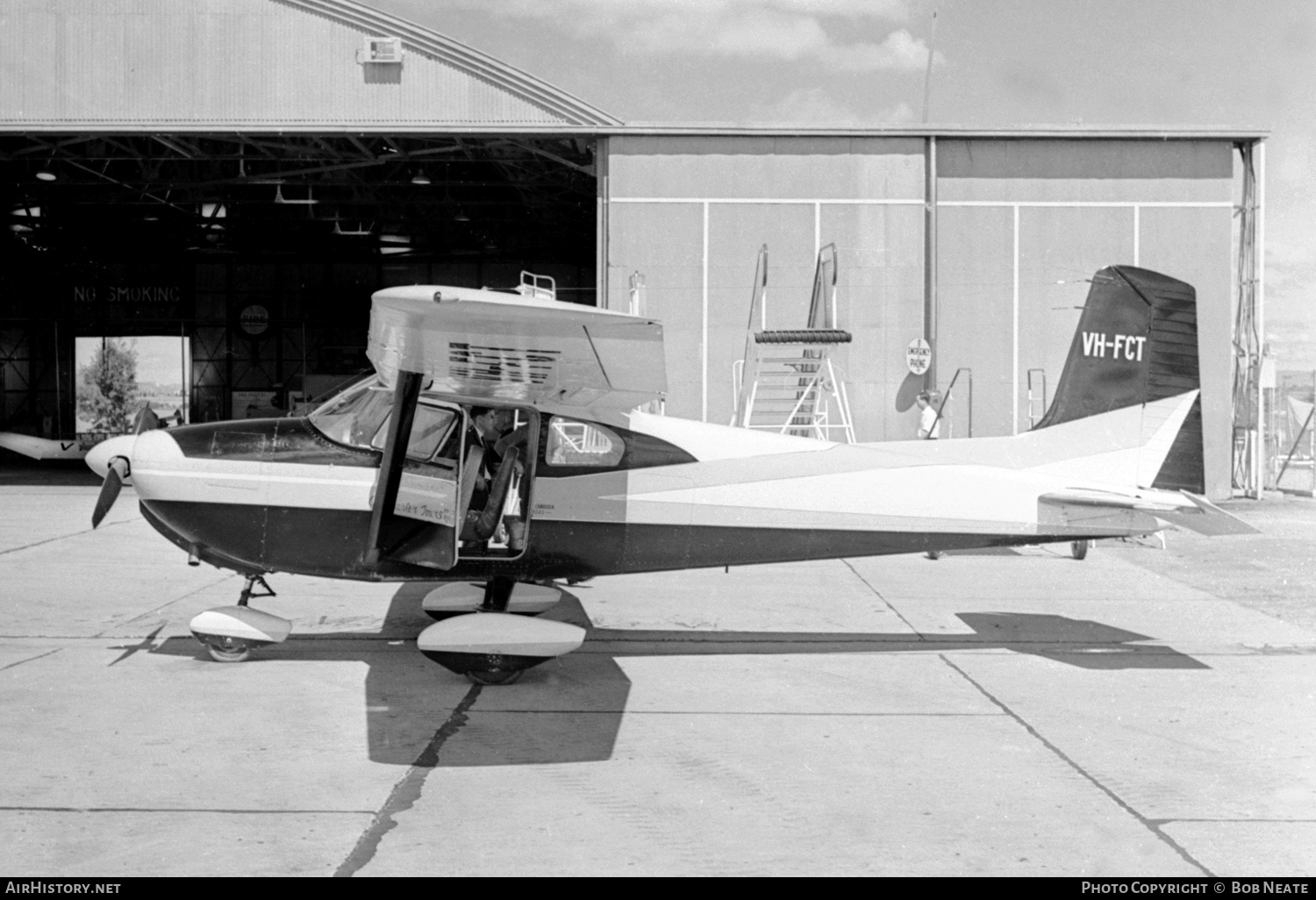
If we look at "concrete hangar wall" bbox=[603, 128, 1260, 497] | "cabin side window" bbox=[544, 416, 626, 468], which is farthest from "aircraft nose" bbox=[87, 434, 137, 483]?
"concrete hangar wall" bbox=[603, 128, 1260, 497]

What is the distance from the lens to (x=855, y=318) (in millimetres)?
18156

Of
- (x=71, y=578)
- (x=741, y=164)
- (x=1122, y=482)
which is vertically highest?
(x=741, y=164)

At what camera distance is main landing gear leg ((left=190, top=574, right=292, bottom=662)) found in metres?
6.95

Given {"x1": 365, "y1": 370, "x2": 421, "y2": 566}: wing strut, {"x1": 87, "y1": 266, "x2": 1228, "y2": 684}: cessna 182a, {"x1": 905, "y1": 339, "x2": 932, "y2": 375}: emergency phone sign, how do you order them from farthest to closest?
{"x1": 905, "y1": 339, "x2": 932, "y2": 375}: emergency phone sign < {"x1": 87, "y1": 266, "x2": 1228, "y2": 684}: cessna 182a < {"x1": 365, "y1": 370, "x2": 421, "y2": 566}: wing strut

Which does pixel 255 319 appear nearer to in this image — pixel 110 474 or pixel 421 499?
pixel 110 474

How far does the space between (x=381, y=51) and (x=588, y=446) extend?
→ 12327mm

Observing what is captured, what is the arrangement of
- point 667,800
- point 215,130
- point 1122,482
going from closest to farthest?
1. point 667,800
2. point 1122,482
3. point 215,130

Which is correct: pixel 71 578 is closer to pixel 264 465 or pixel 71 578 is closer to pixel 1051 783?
pixel 264 465

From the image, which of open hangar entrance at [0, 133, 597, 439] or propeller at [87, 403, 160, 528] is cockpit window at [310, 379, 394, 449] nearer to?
propeller at [87, 403, 160, 528]

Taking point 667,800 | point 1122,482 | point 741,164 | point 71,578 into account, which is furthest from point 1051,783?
point 741,164

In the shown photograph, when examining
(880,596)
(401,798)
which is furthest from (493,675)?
(880,596)

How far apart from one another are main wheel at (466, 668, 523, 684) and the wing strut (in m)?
0.91

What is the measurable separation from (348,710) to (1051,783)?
3.61 metres

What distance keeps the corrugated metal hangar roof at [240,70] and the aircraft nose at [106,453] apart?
11.8m
